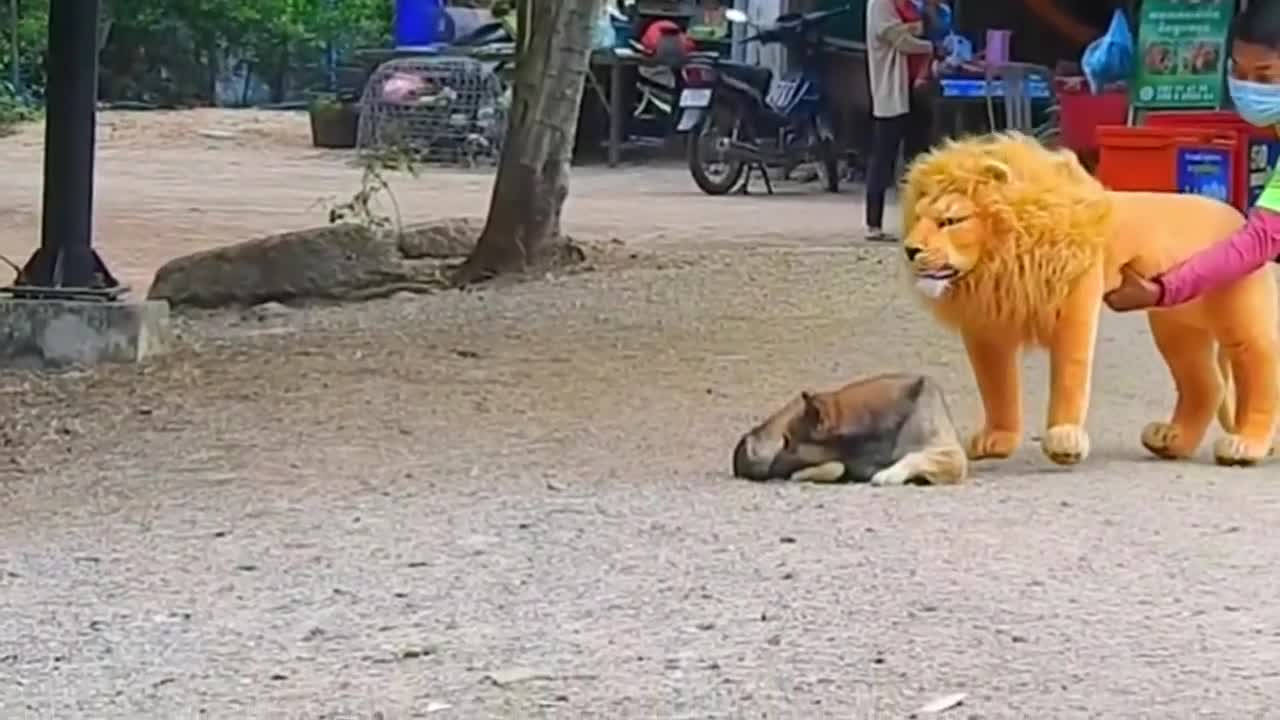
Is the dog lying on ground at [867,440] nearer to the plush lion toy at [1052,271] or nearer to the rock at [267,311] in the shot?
the plush lion toy at [1052,271]

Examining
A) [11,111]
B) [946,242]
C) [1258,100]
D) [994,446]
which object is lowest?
[994,446]

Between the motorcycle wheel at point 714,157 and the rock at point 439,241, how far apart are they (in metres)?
6.07

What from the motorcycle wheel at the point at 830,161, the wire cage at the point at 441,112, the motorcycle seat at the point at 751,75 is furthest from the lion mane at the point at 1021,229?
the wire cage at the point at 441,112

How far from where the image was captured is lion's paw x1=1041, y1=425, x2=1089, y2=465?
6.01m

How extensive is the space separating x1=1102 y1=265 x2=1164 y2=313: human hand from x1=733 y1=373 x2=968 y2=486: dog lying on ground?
1.69 ft

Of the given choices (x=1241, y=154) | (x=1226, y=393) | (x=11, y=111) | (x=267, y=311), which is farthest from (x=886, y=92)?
(x=11, y=111)

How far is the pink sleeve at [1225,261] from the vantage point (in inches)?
235

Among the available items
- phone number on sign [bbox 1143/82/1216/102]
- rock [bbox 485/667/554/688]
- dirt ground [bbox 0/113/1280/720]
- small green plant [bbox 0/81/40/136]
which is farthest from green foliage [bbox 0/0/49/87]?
rock [bbox 485/667/554/688]

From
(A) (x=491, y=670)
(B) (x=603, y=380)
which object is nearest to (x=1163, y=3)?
(B) (x=603, y=380)

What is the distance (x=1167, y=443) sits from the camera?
6445 mm

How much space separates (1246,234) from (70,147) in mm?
5141

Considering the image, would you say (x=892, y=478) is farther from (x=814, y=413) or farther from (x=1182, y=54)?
(x=1182, y=54)

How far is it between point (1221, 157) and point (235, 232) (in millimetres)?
7064

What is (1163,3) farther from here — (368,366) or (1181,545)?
(1181,545)
